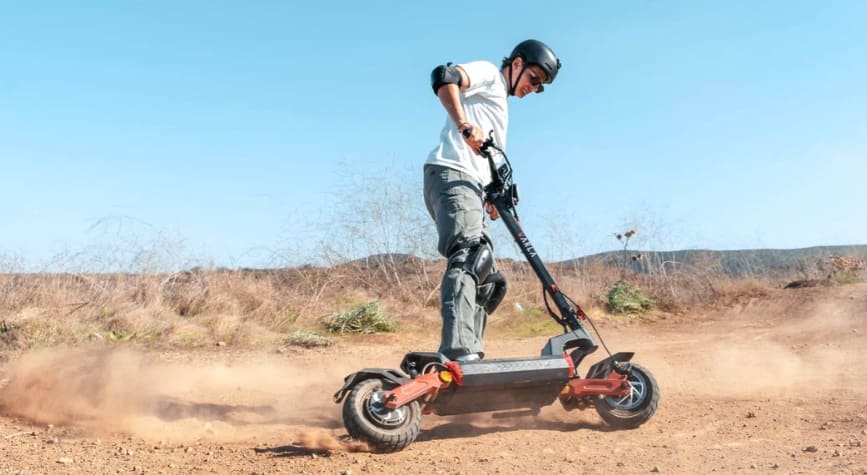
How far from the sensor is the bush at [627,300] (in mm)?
9602

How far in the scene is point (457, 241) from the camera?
11.0 feet

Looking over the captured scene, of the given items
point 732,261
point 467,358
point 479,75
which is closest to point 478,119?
point 479,75

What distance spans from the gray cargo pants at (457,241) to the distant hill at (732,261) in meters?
8.08

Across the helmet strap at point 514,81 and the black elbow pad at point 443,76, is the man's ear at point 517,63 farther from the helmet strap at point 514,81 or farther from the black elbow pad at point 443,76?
the black elbow pad at point 443,76

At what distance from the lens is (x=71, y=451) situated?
306cm

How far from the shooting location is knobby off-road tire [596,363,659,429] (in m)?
3.34

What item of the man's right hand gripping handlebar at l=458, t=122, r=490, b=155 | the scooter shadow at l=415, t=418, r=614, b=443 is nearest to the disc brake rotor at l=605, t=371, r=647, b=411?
the scooter shadow at l=415, t=418, r=614, b=443

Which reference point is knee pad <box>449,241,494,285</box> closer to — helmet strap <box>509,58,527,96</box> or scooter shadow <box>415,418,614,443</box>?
scooter shadow <box>415,418,614,443</box>

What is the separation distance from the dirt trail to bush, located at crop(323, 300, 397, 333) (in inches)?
60.8

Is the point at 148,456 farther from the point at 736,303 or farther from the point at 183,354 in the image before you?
the point at 736,303

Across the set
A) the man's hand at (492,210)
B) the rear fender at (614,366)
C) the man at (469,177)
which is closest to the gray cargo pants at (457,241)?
the man at (469,177)

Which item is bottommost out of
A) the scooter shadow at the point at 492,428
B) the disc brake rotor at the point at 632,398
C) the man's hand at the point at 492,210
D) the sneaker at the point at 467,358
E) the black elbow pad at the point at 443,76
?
the scooter shadow at the point at 492,428

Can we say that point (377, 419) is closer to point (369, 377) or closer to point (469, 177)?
point (369, 377)

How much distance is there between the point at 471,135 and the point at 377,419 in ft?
4.56
